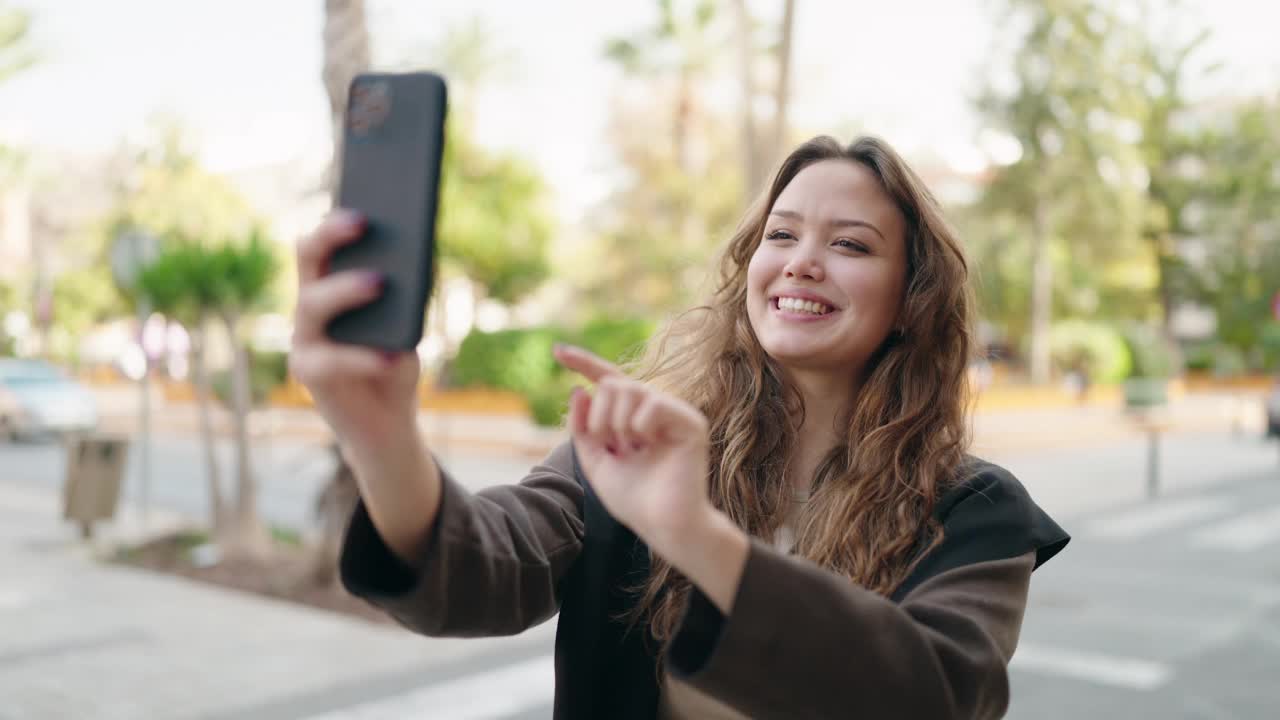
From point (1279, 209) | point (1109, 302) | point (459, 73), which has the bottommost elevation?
point (1109, 302)

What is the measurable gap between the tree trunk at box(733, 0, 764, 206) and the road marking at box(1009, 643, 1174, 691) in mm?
7320

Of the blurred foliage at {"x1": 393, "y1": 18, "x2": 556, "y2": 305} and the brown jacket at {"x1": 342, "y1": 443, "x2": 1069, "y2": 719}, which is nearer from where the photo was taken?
the brown jacket at {"x1": 342, "y1": 443, "x2": 1069, "y2": 719}

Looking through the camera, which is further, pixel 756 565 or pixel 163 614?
pixel 163 614

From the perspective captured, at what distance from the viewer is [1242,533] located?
11.7m

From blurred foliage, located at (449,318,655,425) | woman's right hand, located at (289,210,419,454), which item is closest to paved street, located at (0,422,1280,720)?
woman's right hand, located at (289,210,419,454)

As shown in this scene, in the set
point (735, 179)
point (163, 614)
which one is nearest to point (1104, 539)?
point (163, 614)

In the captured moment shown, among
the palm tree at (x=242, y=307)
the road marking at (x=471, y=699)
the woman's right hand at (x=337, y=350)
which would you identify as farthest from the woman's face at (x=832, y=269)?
the palm tree at (x=242, y=307)

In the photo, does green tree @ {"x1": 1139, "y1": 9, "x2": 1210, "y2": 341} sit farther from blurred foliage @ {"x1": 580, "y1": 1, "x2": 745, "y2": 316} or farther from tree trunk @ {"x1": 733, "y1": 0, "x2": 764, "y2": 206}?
tree trunk @ {"x1": 733, "y1": 0, "x2": 764, "y2": 206}

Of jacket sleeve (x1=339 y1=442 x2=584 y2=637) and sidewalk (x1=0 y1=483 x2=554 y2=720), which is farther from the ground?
jacket sleeve (x1=339 y1=442 x2=584 y2=637)

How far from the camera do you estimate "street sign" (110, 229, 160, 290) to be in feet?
32.6

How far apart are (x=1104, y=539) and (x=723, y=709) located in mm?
10816

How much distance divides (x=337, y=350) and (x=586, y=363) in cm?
26

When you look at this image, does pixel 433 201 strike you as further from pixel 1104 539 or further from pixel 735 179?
pixel 735 179

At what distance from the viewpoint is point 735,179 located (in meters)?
33.4
